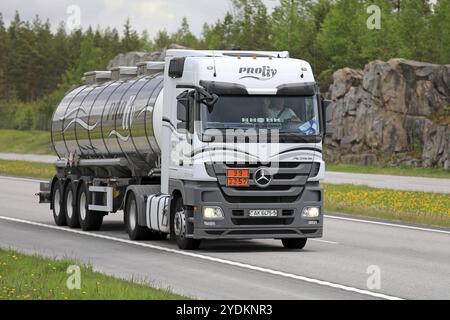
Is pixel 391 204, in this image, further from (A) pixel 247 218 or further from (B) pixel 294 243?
(A) pixel 247 218

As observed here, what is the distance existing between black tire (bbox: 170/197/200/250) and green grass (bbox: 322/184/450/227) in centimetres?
836

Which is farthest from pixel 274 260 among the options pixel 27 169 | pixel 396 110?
pixel 396 110

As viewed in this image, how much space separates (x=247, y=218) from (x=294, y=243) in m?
1.50

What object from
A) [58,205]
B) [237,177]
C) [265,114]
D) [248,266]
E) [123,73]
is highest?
[123,73]

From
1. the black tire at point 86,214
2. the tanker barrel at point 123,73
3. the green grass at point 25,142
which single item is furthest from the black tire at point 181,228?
the green grass at point 25,142

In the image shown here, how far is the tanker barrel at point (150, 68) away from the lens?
24780 mm

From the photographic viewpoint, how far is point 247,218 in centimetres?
2109

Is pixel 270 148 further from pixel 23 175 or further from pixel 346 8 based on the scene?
pixel 346 8

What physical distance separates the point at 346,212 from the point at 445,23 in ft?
137

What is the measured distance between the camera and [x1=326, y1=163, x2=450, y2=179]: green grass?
5425 cm

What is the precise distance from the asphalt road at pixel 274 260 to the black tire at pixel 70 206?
12.6 inches

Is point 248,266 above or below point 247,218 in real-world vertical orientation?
below

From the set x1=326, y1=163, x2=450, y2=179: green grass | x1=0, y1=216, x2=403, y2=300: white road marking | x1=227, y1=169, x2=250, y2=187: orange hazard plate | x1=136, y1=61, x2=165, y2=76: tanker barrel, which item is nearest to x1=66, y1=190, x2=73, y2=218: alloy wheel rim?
x1=0, y1=216, x2=403, y2=300: white road marking

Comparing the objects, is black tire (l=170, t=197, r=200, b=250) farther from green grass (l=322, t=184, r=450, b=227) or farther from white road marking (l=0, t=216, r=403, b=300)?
green grass (l=322, t=184, r=450, b=227)
